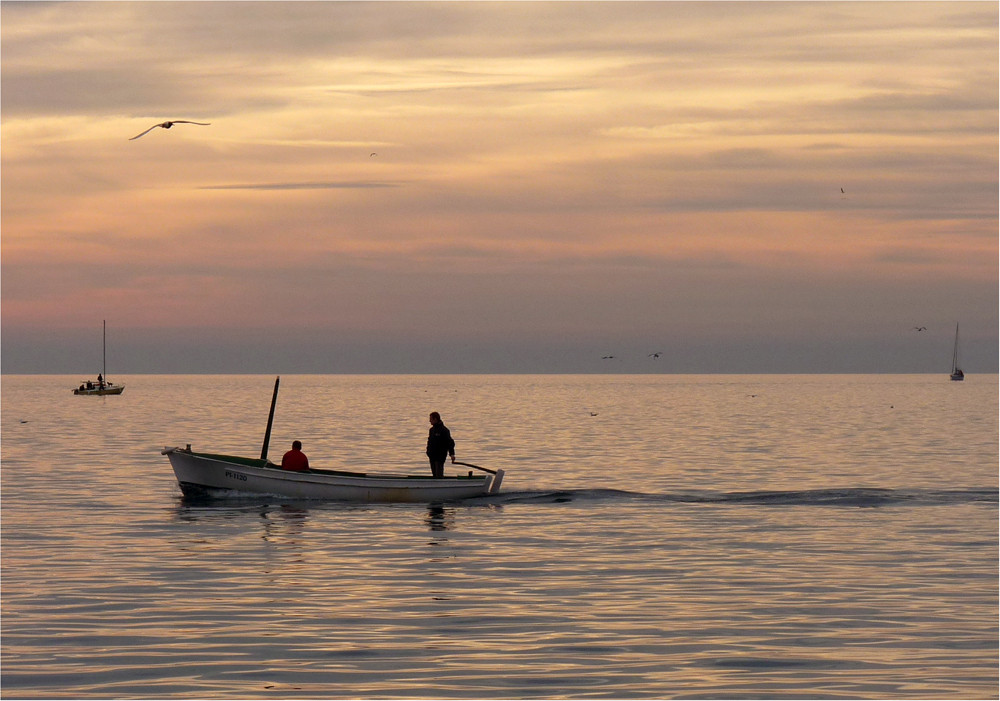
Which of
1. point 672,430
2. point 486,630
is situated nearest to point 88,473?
point 486,630

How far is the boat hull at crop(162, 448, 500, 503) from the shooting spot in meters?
40.6

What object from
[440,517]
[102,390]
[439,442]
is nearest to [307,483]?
[439,442]

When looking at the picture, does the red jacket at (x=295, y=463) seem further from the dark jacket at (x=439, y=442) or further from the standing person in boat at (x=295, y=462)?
the dark jacket at (x=439, y=442)

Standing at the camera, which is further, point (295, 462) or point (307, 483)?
point (295, 462)

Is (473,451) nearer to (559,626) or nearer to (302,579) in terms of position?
(302,579)

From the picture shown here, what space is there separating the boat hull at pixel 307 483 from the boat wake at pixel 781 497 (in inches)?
57.0

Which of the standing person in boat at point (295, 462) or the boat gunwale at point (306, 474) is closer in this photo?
the boat gunwale at point (306, 474)

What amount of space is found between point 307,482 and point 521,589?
17.4 m

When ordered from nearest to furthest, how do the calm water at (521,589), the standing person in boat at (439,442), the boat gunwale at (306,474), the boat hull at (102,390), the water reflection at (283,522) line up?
the calm water at (521,589) → the water reflection at (283,522) → the boat gunwale at (306,474) → the standing person in boat at (439,442) → the boat hull at (102,390)

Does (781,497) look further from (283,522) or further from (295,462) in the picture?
(283,522)

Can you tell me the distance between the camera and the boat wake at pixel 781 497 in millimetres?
41656

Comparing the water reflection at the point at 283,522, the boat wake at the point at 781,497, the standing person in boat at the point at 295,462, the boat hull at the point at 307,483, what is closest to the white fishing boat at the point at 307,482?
the boat hull at the point at 307,483

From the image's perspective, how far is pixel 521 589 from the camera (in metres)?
24.3

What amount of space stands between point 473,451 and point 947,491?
32000 millimetres
